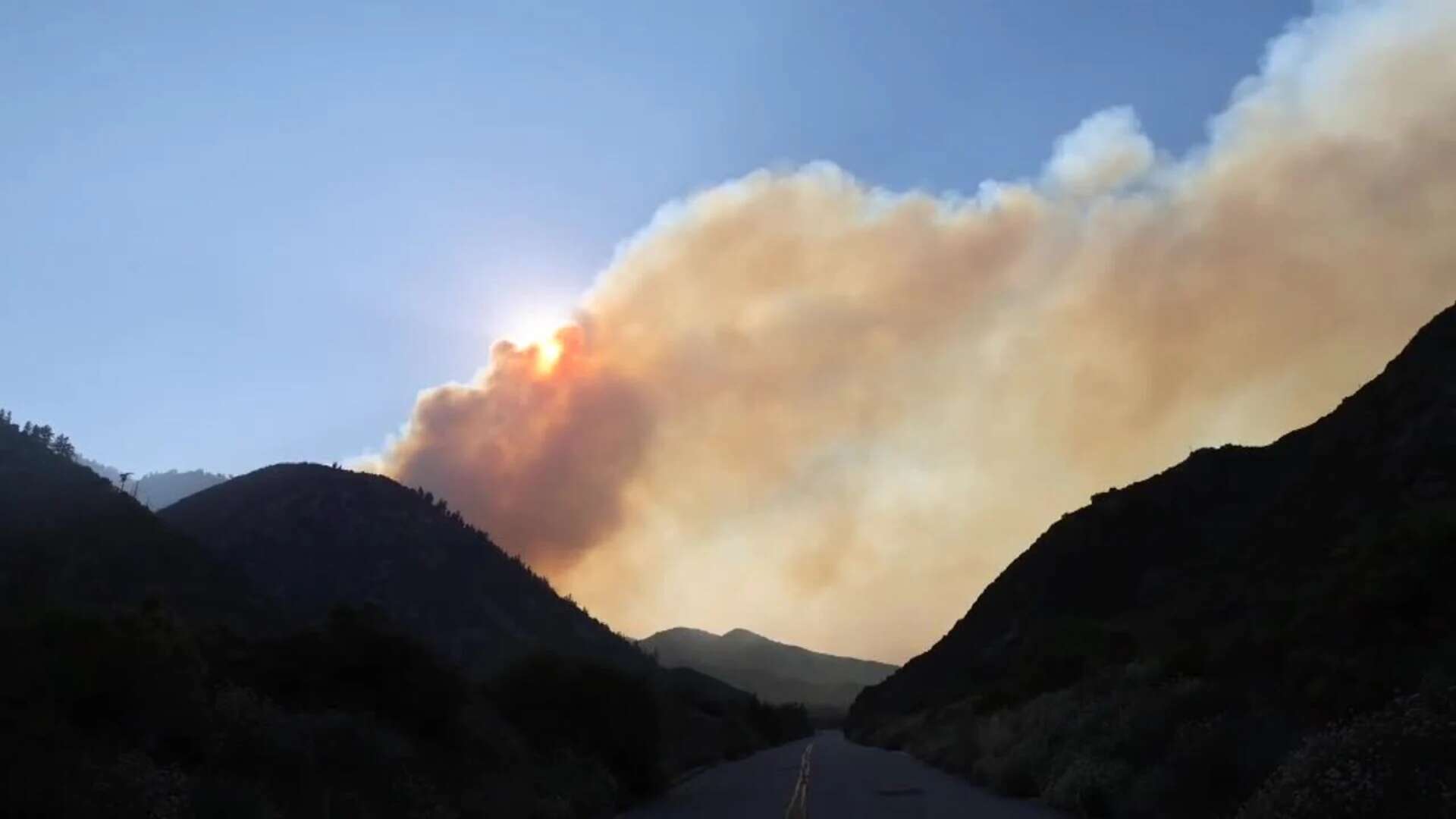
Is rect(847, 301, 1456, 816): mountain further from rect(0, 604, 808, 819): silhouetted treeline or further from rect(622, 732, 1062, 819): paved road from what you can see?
rect(0, 604, 808, 819): silhouetted treeline

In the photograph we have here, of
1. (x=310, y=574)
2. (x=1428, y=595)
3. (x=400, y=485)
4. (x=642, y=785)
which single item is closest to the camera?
(x=1428, y=595)

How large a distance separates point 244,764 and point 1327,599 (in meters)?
16.8

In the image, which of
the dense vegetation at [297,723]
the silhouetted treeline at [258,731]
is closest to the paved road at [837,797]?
the dense vegetation at [297,723]

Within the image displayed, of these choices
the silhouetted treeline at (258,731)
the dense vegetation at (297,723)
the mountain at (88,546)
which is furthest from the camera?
the mountain at (88,546)

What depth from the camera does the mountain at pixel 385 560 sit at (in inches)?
4267

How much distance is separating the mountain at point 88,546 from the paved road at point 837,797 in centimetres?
4322

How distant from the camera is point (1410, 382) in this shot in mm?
58312

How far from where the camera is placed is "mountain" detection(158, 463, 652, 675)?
108m

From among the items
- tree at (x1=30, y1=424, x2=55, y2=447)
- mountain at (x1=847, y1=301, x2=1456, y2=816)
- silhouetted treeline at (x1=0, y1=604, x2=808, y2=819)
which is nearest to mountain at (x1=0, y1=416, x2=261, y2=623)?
tree at (x1=30, y1=424, x2=55, y2=447)

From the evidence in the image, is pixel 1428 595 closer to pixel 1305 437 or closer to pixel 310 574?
pixel 1305 437

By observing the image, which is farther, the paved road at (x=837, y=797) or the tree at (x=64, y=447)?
the tree at (x=64, y=447)

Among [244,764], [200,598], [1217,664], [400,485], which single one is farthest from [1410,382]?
[400,485]

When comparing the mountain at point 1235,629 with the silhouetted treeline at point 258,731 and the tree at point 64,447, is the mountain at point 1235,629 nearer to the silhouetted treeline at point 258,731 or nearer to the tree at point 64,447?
the silhouetted treeline at point 258,731

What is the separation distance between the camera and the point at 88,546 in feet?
259
